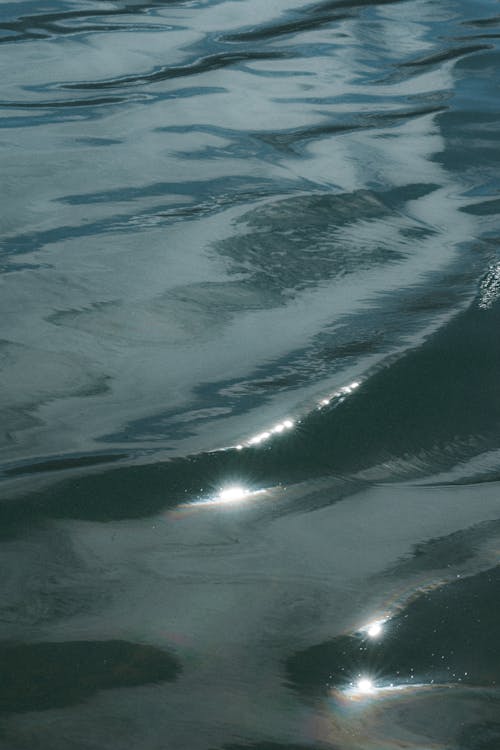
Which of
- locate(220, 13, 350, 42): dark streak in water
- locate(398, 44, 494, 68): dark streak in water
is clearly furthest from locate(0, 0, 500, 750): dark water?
locate(220, 13, 350, 42): dark streak in water

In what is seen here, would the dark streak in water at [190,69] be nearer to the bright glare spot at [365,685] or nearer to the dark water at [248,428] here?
the dark water at [248,428]

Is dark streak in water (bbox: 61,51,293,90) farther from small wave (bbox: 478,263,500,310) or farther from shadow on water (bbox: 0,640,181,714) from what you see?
shadow on water (bbox: 0,640,181,714)

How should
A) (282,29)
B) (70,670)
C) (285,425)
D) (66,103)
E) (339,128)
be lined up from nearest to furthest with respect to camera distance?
1. (70,670)
2. (285,425)
3. (339,128)
4. (66,103)
5. (282,29)

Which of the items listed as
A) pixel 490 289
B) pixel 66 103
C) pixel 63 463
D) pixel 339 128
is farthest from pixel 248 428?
pixel 66 103

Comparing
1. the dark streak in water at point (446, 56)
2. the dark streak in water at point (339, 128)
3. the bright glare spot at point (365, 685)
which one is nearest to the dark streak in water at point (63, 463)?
the bright glare spot at point (365, 685)

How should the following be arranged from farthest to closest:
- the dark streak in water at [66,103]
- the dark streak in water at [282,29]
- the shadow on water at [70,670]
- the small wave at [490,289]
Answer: the dark streak in water at [282,29], the dark streak in water at [66,103], the small wave at [490,289], the shadow on water at [70,670]

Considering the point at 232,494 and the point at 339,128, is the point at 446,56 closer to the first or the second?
the point at 339,128
